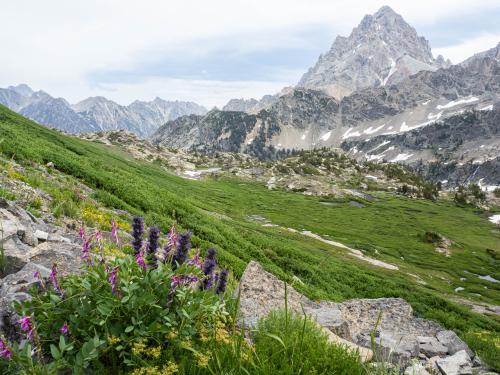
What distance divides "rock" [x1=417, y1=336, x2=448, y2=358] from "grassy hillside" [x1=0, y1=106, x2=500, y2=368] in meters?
1.73

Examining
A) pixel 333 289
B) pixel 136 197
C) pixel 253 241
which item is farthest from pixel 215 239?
pixel 333 289

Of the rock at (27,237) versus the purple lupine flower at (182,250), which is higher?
the purple lupine flower at (182,250)

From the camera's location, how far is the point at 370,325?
62.8 feet

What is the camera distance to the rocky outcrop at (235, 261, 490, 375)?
8.97 meters

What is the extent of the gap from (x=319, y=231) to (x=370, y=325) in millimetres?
76616

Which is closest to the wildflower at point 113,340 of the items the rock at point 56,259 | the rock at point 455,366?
the rock at point 56,259

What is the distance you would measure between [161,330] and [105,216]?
1366 cm

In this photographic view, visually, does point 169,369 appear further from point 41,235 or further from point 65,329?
point 41,235

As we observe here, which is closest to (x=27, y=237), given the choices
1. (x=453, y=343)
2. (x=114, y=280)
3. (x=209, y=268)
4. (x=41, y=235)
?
(x=41, y=235)

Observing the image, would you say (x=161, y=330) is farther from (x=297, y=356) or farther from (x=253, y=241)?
(x=253, y=241)

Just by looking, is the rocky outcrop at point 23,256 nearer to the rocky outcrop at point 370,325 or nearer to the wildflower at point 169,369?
the wildflower at point 169,369

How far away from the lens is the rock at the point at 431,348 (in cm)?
1531

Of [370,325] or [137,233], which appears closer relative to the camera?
[137,233]

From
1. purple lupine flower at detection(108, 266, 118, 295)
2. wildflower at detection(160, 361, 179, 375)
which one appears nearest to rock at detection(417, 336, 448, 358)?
wildflower at detection(160, 361, 179, 375)
